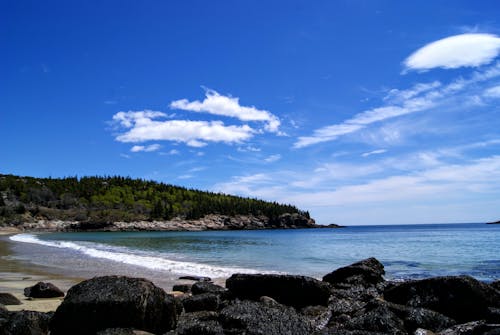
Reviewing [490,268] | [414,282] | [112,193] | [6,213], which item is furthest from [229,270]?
[112,193]

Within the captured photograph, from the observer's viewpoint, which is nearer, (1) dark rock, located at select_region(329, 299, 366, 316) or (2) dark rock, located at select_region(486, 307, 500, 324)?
(2) dark rock, located at select_region(486, 307, 500, 324)

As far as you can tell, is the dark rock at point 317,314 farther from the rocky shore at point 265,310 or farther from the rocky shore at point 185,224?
the rocky shore at point 185,224

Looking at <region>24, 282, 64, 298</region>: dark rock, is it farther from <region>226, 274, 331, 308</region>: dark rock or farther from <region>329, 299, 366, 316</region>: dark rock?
<region>329, 299, 366, 316</region>: dark rock

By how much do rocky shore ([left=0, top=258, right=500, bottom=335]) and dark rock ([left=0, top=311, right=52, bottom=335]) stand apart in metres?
0.02

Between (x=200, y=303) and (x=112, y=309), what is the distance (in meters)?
3.77

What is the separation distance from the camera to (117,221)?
447ft

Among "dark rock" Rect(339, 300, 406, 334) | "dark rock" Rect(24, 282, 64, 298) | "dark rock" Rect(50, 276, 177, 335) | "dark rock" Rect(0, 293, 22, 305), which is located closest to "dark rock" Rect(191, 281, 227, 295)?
"dark rock" Rect(24, 282, 64, 298)

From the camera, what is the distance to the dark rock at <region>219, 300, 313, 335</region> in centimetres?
789

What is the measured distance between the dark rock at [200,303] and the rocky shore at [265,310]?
0.03 m

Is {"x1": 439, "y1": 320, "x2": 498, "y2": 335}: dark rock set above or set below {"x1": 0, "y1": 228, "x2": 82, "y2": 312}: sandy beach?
above

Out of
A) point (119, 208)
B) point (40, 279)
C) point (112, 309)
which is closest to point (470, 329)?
point (112, 309)

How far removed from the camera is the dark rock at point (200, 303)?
37.4 ft

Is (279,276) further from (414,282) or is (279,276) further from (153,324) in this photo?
(153,324)

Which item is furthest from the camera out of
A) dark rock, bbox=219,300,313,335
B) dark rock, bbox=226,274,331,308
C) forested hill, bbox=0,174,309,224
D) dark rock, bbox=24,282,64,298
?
forested hill, bbox=0,174,309,224
